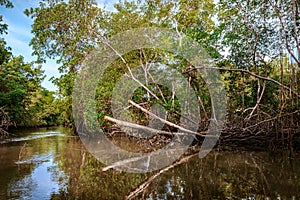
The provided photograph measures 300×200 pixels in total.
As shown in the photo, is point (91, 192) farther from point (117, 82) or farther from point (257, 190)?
point (117, 82)

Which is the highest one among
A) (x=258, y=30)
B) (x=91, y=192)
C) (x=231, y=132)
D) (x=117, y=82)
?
(x=258, y=30)

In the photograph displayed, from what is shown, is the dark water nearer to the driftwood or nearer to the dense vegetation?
the driftwood

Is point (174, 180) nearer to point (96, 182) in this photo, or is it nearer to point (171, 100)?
point (96, 182)

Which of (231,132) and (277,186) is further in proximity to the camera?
(231,132)

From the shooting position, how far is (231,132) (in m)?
6.71

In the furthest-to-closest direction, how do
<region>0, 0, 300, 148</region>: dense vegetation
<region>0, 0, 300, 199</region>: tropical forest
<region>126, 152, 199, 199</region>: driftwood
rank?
<region>0, 0, 300, 148</region>: dense vegetation
<region>0, 0, 300, 199</region>: tropical forest
<region>126, 152, 199, 199</region>: driftwood

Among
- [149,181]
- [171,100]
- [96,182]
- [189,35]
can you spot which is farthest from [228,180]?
[189,35]

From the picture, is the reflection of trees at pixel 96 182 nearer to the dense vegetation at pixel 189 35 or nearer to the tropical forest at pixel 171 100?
the tropical forest at pixel 171 100

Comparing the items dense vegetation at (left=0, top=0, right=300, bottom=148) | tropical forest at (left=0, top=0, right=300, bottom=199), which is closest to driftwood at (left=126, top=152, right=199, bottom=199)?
tropical forest at (left=0, top=0, right=300, bottom=199)

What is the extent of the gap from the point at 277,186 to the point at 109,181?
2.53 metres

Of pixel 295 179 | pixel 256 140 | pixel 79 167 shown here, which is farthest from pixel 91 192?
pixel 256 140

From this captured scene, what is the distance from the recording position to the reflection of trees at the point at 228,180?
328 cm

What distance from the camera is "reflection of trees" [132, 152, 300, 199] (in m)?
3.28

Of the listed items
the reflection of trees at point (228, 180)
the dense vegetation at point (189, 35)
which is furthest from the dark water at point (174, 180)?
the dense vegetation at point (189, 35)
